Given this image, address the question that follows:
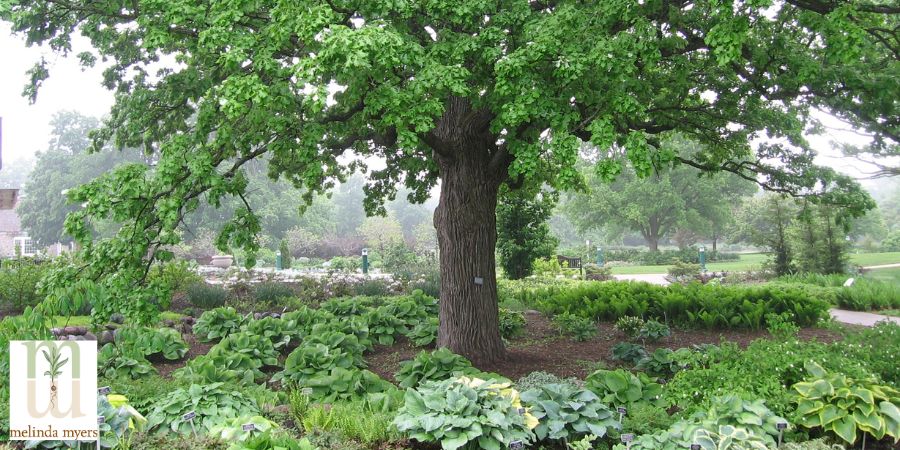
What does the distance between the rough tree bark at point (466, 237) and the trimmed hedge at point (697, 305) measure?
3613 millimetres

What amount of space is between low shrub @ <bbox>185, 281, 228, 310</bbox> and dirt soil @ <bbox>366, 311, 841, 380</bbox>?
556cm

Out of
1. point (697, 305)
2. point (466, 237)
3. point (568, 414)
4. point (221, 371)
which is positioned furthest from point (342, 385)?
point (697, 305)

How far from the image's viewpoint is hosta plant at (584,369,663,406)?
4785 mm

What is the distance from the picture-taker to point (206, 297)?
12242 millimetres

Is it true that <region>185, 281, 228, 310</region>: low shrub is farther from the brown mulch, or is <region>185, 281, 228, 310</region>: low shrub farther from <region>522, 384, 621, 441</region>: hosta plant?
<region>522, 384, 621, 441</region>: hosta plant

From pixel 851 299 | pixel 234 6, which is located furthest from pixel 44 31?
pixel 851 299

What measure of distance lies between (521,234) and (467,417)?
1191 centimetres

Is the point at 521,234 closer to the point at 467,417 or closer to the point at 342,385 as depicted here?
the point at 342,385

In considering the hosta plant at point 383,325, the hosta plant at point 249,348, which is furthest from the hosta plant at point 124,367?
the hosta plant at point 383,325

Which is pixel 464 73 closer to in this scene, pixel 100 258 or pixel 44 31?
pixel 100 258

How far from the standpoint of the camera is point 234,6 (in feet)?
15.2

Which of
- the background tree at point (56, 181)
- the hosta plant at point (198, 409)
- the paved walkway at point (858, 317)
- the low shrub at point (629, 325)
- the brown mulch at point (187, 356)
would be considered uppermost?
the background tree at point (56, 181)

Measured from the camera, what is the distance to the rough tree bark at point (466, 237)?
717 centimetres

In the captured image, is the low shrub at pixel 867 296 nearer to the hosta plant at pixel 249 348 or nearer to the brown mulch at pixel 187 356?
the hosta plant at pixel 249 348
